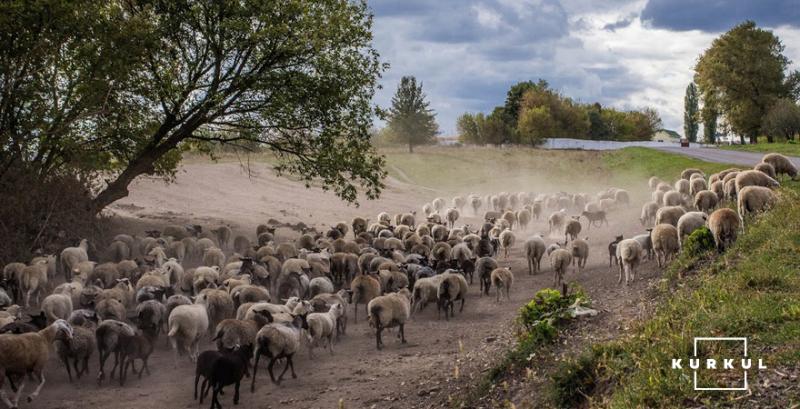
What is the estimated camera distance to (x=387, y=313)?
14.4 metres

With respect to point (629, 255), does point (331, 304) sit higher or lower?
lower

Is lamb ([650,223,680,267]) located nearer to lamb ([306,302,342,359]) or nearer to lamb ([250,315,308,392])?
lamb ([306,302,342,359])

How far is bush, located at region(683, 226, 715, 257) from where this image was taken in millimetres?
14234

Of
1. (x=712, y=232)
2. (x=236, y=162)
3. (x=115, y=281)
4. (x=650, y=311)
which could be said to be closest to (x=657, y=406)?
(x=650, y=311)

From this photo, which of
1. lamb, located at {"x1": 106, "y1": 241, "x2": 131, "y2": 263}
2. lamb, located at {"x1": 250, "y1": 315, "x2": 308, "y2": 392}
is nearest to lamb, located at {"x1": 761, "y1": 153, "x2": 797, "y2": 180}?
lamb, located at {"x1": 250, "y1": 315, "x2": 308, "y2": 392}

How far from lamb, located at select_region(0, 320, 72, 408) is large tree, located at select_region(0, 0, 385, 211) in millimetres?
10692

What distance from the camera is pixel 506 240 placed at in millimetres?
25531

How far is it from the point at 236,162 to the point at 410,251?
1435 inches

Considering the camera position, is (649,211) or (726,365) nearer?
(726,365)

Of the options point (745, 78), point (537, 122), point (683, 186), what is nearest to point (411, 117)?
point (537, 122)

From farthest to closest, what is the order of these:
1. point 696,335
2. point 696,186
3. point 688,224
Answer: point 696,186 → point 688,224 → point 696,335

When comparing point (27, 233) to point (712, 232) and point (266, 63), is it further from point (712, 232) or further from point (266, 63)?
point (712, 232)

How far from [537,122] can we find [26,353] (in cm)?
9261

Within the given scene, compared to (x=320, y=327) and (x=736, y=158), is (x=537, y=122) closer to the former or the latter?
(x=736, y=158)
